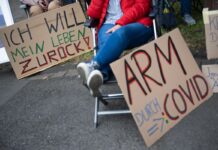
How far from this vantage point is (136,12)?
343cm

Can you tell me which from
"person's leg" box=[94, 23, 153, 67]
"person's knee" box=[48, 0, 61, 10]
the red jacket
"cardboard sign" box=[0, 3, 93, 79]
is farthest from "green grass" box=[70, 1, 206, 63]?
"person's leg" box=[94, 23, 153, 67]

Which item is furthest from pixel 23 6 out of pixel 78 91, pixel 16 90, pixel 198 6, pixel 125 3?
pixel 198 6

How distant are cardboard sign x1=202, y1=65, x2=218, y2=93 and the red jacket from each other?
0.74 meters

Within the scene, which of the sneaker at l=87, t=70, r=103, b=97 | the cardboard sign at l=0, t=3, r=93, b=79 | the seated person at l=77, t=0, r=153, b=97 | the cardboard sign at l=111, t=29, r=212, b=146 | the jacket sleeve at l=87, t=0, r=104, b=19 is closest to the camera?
the cardboard sign at l=111, t=29, r=212, b=146

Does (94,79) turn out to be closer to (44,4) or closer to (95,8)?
(95,8)

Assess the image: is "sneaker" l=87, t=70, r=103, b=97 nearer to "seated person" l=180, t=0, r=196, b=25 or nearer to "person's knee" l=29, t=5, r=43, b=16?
"person's knee" l=29, t=5, r=43, b=16

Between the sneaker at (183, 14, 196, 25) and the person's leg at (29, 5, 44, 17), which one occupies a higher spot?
the person's leg at (29, 5, 44, 17)

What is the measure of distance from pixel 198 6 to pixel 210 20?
303cm

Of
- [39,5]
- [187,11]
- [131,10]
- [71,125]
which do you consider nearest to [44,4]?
[39,5]

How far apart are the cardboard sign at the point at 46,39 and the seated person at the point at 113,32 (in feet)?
5.08

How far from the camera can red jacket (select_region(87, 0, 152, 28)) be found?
342 centimetres

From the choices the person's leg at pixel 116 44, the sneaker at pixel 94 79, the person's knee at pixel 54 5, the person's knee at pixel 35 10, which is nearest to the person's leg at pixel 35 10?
the person's knee at pixel 35 10

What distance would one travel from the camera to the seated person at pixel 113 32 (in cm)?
313

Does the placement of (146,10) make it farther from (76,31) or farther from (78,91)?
(76,31)
